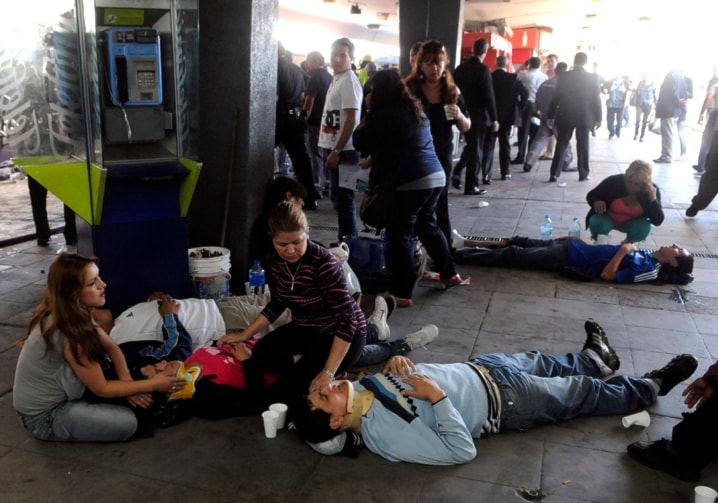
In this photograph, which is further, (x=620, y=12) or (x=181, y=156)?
(x=620, y=12)

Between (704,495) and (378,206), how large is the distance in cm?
268

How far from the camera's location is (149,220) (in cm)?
410

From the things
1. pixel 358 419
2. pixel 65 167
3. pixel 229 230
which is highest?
pixel 65 167

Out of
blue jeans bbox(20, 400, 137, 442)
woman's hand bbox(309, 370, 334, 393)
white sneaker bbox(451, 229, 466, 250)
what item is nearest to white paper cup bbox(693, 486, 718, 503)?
woman's hand bbox(309, 370, 334, 393)

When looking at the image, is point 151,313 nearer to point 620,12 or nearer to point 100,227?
point 100,227

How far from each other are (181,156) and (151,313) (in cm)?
136

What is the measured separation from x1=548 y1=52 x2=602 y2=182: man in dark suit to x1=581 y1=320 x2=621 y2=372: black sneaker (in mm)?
6200

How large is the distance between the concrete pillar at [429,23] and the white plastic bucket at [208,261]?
18.7 feet

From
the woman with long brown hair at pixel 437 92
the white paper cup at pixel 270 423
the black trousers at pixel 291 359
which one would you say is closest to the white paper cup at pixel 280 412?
the white paper cup at pixel 270 423

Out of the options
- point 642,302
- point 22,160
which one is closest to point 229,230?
point 22,160

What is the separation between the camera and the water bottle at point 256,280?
14.9 feet

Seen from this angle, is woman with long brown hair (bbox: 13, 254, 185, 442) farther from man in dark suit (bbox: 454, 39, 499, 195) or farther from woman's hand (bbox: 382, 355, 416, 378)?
man in dark suit (bbox: 454, 39, 499, 195)

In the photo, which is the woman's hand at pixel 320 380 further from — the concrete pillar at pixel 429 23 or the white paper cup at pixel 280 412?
the concrete pillar at pixel 429 23

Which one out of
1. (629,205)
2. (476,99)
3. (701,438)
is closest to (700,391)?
(701,438)
